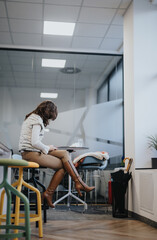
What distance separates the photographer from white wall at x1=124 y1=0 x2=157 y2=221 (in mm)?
4008

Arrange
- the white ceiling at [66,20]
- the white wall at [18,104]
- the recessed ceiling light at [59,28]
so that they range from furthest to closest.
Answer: the white wall at [18,104] < the recessed ceiling light at [59,28] < the white ceiling at [66,20]

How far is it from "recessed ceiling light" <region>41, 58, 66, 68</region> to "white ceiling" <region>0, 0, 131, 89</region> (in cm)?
8

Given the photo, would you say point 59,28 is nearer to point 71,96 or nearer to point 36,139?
point 71,96

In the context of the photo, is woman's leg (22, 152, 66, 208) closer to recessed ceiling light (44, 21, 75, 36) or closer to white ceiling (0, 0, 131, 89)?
white ceiling (0, 0, 131, 89)

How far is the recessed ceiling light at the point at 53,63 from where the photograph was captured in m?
6.00

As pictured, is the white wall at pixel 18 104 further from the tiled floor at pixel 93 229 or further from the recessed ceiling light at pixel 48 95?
the tiled floor at pixel 93 229

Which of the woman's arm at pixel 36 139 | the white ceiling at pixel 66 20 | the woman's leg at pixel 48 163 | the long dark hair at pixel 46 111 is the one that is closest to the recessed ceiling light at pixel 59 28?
the white ceiling at pixel 66 20

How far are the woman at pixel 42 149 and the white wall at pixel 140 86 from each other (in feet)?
3.36

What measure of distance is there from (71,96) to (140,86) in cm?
208

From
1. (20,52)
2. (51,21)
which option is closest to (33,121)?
(51,21)

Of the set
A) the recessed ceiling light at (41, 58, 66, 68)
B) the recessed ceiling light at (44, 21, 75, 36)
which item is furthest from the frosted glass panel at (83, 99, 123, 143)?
the recessed ceiling light at (44, 21, 75, 36)

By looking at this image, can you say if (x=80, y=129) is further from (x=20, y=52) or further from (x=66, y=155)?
(x=66, y=155)

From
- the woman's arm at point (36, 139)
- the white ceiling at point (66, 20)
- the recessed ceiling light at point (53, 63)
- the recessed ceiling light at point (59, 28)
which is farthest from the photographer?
the recessed ceiling light at point (53, 63)

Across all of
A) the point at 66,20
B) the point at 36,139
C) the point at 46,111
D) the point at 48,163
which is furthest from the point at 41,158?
the point at 66,20
